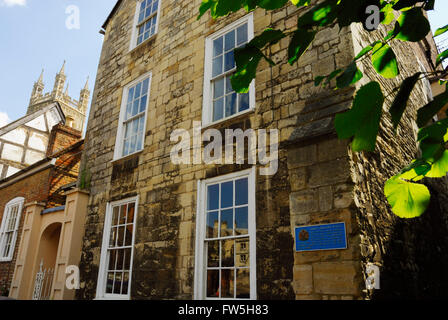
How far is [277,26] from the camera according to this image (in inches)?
225

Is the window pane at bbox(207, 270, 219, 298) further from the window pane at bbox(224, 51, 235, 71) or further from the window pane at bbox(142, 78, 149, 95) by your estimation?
the window pane at bbox(142, 78, 149, 95)

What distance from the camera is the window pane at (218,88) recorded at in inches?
250

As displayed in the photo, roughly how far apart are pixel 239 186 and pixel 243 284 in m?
1.49

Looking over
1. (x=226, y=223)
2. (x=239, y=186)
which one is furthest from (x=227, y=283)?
(x=239, y=186)

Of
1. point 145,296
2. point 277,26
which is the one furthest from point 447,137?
point 145,296

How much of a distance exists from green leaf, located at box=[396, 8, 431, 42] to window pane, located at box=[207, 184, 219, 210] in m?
4.54

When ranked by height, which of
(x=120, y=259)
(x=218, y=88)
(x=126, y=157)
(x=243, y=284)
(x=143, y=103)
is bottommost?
(x=243, y=284)

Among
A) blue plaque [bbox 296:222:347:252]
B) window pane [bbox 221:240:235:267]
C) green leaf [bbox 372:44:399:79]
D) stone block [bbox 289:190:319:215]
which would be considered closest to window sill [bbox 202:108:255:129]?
stone block [bbox 289:190:319:215]

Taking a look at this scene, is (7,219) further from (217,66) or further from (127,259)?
(217,66)

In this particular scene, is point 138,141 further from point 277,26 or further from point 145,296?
point 277,26

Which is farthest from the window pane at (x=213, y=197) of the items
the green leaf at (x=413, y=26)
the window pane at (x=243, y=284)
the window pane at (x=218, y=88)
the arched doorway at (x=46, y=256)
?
the arched doorway at (x=46, y=256)

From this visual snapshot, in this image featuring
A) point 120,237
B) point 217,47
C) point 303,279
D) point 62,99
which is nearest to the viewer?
point 303,279

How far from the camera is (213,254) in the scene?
534 centimetres
